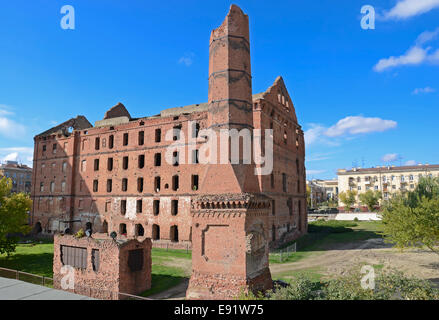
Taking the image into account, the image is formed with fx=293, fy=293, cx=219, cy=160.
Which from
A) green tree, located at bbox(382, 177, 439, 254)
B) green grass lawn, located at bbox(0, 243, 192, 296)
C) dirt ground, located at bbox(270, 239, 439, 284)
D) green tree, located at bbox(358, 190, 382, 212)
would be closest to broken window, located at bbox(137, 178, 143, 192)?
green grass lawn, located at bbox(0, 243, 192, 296)

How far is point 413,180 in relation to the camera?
2697 inches

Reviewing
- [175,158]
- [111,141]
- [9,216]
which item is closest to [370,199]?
[175,158]

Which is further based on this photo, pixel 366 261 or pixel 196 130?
pixel 196 130

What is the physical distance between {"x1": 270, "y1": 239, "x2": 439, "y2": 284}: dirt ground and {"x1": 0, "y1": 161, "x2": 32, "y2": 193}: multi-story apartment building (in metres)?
73.2

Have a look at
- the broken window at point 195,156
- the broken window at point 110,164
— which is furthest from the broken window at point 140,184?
the broken window at point 195,156

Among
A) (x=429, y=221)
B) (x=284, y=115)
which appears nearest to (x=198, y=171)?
(x=284, y=115)

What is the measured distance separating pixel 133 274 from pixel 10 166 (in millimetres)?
72842

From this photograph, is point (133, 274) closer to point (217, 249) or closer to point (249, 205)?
point (217, 249)

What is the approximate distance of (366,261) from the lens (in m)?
22.3

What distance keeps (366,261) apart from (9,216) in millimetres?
29089

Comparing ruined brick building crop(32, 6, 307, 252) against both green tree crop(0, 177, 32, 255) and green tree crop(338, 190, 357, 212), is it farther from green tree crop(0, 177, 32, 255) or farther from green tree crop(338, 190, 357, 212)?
green tree crop(338, 190, 357, 212)

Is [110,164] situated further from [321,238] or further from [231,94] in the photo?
[321,238]

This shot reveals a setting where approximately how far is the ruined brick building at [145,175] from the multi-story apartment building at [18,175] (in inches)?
1484

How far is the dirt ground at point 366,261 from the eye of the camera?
19.4 metres
